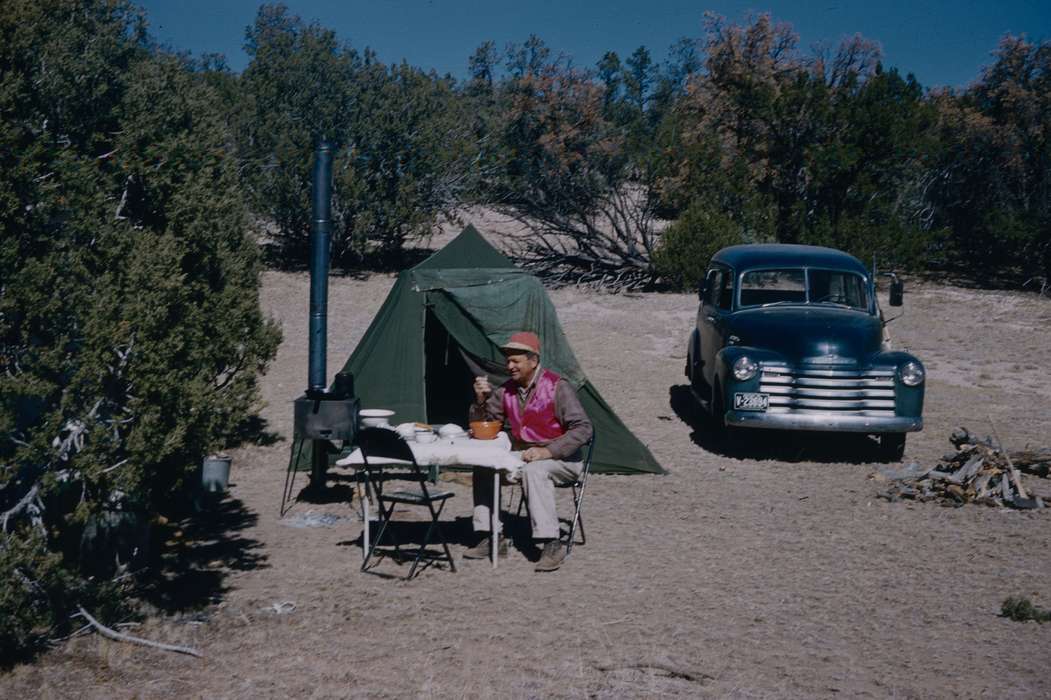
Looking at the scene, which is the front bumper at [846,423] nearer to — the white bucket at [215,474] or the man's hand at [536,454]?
the man's hand at [536,454]

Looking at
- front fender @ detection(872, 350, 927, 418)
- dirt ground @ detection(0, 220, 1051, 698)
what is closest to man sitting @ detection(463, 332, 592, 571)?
dirt ground @ detection(0, 220, 1051, 698)

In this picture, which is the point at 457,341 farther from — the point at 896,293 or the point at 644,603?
the point at 896,293

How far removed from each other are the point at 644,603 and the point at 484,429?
1.58 meters

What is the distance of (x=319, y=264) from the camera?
7.75 metres

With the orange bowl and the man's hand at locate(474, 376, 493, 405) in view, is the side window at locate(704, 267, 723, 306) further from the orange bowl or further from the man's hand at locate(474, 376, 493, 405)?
the orange bowl

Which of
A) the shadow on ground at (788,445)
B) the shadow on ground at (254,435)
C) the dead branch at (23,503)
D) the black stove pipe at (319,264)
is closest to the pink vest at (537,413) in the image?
the black stove pipe at (319,264)

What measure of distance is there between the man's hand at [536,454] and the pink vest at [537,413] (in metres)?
0.15

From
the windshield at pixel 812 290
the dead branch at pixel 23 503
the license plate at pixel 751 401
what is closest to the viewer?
the dead branch at pixel 23 503

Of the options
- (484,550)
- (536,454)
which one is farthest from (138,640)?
(536,454)

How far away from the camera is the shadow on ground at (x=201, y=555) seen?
6.00m

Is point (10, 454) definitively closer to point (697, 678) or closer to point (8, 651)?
point (8, 651)

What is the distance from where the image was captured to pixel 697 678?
16.0 ft

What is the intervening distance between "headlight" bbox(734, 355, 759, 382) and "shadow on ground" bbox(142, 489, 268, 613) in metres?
4.67

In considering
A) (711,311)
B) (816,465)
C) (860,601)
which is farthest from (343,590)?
(711,311)
